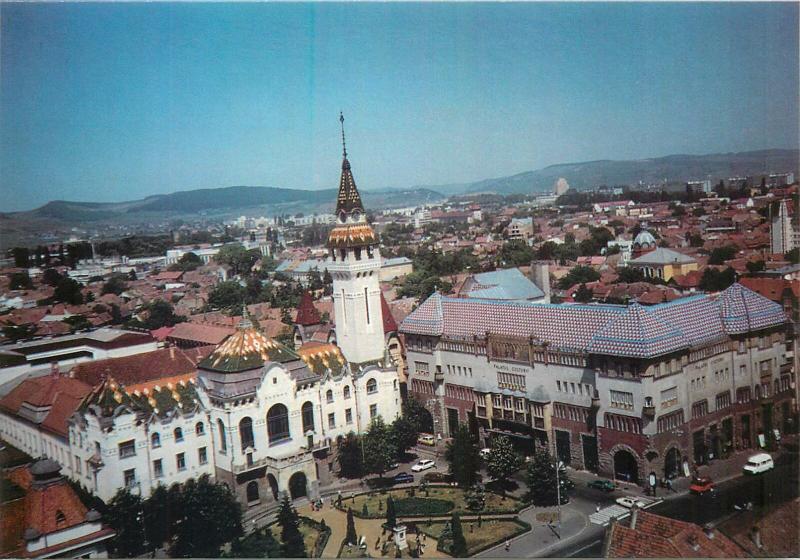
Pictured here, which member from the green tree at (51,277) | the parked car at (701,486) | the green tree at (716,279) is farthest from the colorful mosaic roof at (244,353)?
the green tree at (716,279)

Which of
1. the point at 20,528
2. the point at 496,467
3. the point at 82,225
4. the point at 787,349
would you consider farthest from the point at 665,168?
the point at 20,528

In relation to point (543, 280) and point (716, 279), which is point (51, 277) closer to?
point (543, 280)

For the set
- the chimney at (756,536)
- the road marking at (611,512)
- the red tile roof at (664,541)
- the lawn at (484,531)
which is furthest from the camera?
the road marking at (611,512)

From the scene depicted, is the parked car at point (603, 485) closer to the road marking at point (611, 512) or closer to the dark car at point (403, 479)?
the road marking at point (611, 512)

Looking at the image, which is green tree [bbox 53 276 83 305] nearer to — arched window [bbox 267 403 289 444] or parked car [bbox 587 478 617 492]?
arched window [bbox 267 403 289 444]

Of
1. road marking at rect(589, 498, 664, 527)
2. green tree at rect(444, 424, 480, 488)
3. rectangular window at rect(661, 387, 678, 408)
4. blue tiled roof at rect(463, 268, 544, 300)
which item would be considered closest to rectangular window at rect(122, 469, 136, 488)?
green tree at rect(444, 424, 480, 488)

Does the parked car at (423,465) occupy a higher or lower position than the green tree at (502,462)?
lower

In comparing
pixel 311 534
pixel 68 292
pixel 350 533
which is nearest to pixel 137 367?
pixel 68 292
